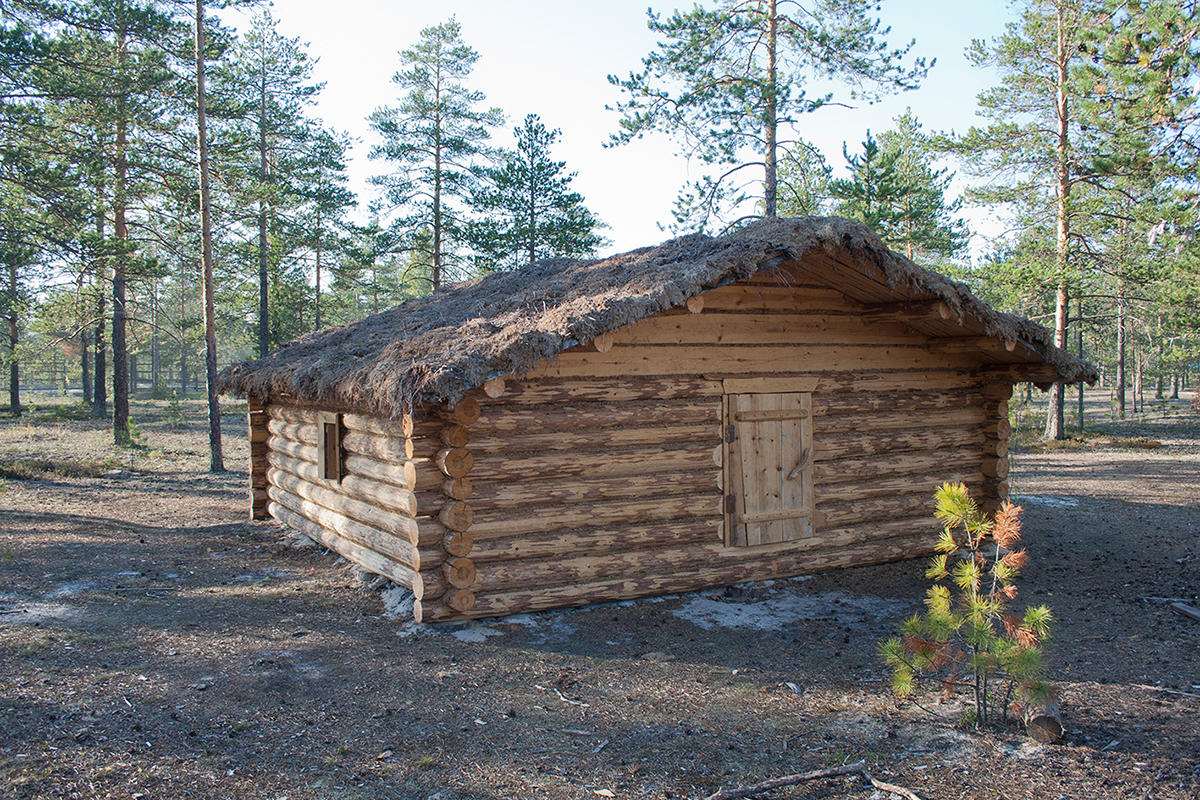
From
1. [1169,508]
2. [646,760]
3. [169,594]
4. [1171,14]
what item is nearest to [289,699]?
[646,760]

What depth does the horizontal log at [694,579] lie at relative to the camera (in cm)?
741

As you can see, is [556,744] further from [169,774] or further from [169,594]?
[169,594]

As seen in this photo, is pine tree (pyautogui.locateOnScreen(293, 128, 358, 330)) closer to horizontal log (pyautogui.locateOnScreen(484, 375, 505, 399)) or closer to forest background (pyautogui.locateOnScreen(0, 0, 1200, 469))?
forest background (pyautogui.locateOnScreen(0, 0, 1200, 469))

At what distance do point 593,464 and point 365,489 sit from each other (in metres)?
2.62

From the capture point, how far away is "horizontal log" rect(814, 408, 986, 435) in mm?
9305

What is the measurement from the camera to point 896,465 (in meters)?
9.77

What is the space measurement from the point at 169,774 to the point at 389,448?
3945 millimetres

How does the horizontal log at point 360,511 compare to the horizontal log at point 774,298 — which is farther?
the horizontal log at point 774,298

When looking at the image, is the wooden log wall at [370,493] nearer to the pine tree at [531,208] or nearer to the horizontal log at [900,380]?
the horizontal log at [900,380]

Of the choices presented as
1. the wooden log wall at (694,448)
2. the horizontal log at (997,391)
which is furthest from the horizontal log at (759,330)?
the horizontal log at (997,391)

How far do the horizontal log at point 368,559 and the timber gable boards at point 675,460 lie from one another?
30 mm

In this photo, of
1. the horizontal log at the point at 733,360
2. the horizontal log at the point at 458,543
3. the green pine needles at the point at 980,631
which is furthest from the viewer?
the horizontal log at the point at 733,360

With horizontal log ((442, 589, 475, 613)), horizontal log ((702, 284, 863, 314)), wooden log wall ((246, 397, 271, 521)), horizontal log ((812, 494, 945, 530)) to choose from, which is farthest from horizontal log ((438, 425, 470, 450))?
wooden log wall ((246, 397, 271, 521))

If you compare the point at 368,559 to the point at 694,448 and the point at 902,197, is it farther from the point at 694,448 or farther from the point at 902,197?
the point at 902,197
